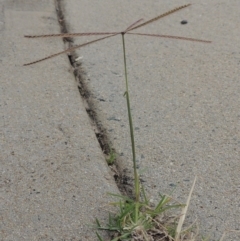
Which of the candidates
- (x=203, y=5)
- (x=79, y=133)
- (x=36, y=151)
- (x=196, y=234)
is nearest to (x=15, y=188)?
(x=36, y=151)

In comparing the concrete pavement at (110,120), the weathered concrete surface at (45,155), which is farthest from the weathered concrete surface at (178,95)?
the weathered concrete surface at (45,155)

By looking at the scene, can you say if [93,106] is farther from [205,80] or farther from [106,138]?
[205,80]

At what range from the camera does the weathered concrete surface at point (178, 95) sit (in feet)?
6.91

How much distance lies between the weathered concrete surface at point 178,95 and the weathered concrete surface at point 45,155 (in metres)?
0.14

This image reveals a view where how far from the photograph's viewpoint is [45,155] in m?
2.24

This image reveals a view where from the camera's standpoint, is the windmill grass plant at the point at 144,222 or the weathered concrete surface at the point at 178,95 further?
the weathered concrete surface at the point at 178,95

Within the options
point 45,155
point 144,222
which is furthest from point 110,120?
point 144,222

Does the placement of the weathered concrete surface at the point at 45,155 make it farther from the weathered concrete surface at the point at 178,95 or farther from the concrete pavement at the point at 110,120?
the weathered concrete surface at the point at 178,95

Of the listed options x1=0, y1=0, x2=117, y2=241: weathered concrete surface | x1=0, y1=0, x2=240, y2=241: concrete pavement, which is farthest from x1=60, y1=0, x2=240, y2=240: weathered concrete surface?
x1=0, y1=0, x2=117, y2=241: weathered concrete surface

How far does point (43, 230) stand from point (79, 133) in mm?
610

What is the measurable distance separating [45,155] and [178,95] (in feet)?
2.64

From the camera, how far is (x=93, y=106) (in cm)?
262

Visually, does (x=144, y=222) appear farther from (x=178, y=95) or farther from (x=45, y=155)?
(x=178, y=95)

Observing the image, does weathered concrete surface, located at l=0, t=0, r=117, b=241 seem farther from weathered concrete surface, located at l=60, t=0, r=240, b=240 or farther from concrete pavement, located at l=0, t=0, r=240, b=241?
weathered concrete surface, located at l=60, t=0, r=240, b=240
